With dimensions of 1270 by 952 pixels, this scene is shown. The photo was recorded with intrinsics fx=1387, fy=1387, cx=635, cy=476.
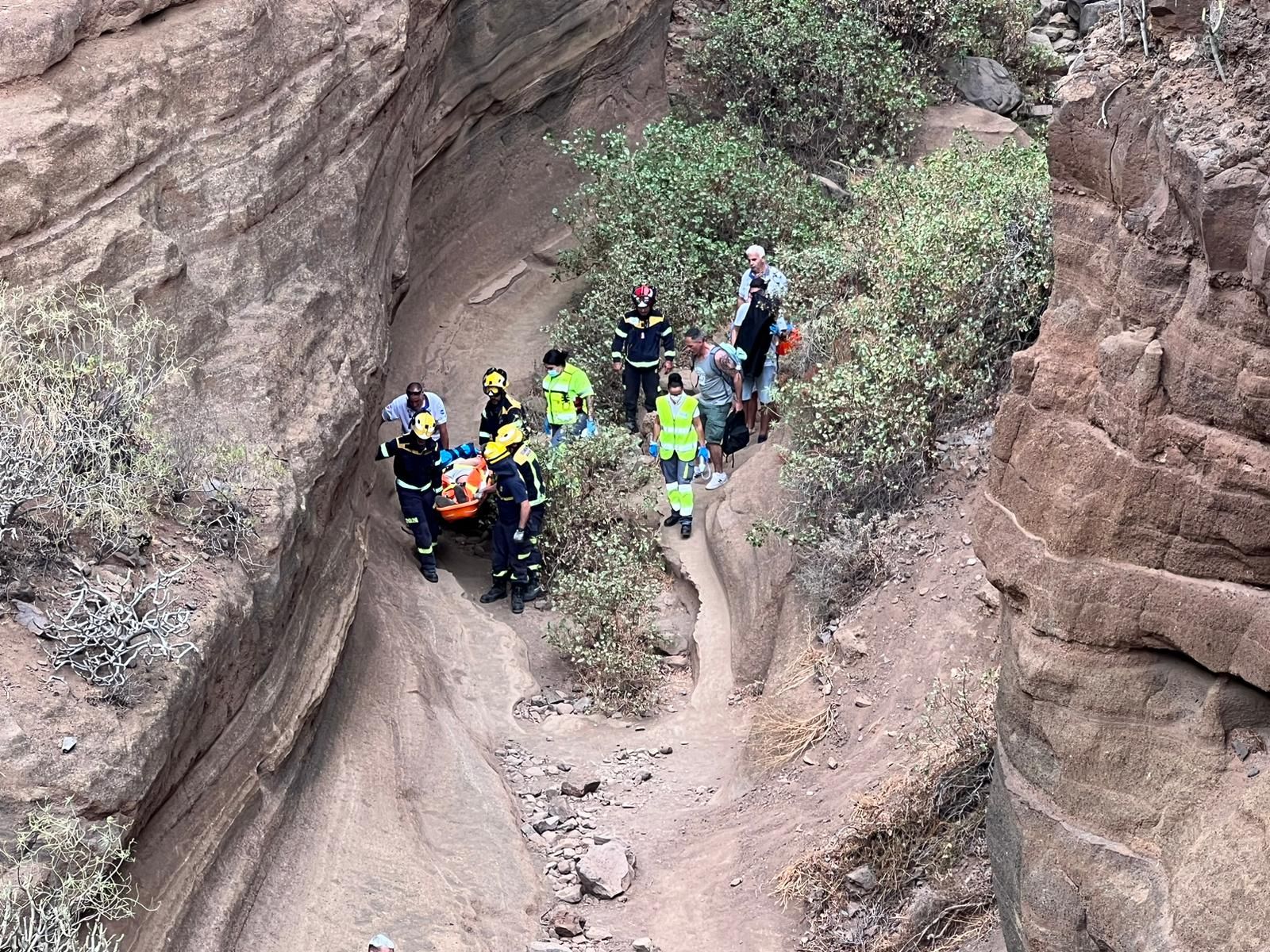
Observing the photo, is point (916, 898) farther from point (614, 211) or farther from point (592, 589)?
point (614, 211)

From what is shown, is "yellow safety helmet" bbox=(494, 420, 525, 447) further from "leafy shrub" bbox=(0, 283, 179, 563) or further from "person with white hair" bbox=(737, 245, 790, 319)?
"leafy shrub" bbox=(0, 283, 179, 563)

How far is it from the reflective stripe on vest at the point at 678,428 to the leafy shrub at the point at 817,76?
19.5ft

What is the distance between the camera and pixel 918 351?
10.8 m

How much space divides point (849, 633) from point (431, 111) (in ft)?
26.2

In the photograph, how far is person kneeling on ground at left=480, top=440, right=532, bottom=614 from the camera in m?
12.2

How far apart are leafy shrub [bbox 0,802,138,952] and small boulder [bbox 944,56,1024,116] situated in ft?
50.0

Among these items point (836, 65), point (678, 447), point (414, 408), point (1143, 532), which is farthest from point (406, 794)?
point (836, 65)

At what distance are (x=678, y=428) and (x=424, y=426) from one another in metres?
2.37

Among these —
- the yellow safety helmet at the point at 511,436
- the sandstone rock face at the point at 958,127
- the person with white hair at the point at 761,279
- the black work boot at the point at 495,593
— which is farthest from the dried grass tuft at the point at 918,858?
the sandstone rock face at the point at 958,127

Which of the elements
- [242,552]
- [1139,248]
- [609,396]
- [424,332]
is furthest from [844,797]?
[424,332]

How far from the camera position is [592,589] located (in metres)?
11.8

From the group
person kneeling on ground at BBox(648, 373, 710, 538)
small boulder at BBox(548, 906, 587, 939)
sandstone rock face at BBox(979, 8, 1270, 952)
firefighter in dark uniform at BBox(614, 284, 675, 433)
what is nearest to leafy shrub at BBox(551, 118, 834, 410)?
firefighter in dark uniform at BBox(614, 284, 675, 433)

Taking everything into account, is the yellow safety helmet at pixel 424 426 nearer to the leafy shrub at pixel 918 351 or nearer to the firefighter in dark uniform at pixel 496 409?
the firefighter in dark uniform at pixel 496 409

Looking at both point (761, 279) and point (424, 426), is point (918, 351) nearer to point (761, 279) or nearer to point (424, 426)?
point (761, 279)
